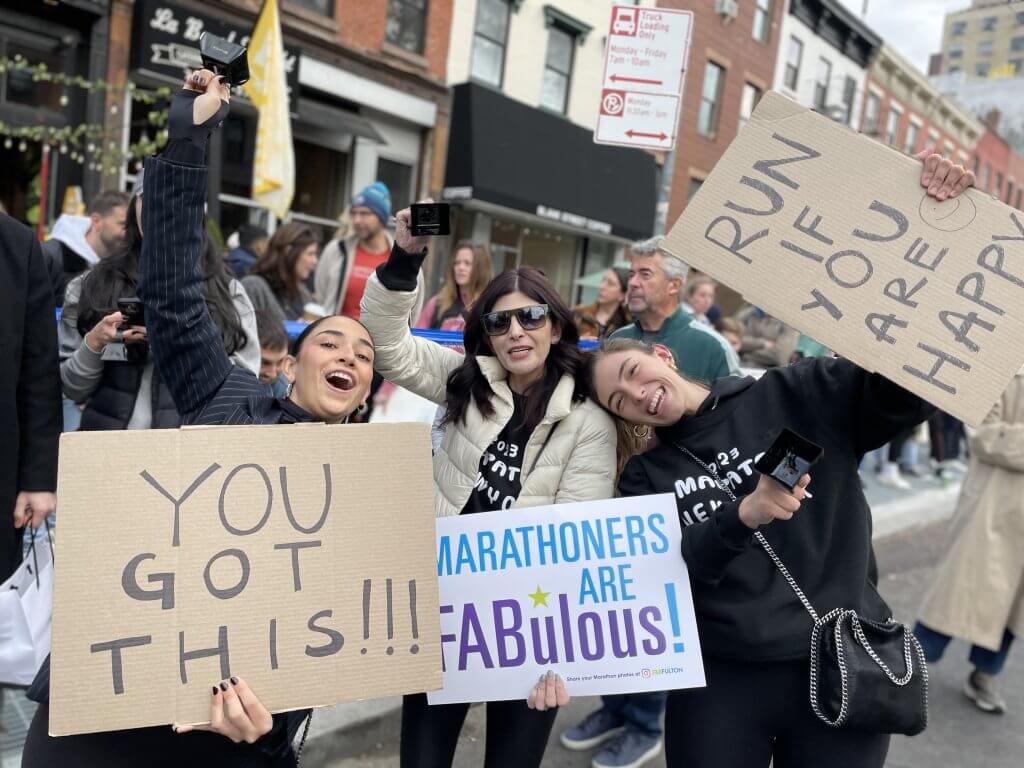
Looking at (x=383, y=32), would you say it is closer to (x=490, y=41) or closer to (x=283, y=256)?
(x=490, y=41)

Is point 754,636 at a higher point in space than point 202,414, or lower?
lower

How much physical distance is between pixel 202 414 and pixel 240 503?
51 cm

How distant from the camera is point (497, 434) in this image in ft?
7.34

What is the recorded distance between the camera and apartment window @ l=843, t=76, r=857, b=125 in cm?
2286

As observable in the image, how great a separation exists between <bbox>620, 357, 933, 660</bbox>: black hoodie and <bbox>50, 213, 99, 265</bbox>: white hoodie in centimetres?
343

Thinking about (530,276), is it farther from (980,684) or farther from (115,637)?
(980,684)

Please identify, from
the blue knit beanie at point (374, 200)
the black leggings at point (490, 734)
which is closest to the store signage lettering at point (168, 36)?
the blue knit beanie at point (374, 200)

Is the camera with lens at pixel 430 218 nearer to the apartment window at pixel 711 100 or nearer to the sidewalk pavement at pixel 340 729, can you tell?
the sidewalk pavement at pixel 340 729

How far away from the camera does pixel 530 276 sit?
7.69 ft

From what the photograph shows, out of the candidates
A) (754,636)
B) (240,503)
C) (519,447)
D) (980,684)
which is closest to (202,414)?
(240,503)

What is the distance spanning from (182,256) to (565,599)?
1345 mm

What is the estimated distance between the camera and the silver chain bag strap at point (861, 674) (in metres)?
1.85

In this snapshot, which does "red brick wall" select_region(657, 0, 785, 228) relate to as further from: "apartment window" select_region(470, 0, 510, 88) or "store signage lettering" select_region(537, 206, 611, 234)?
"apartment window" select_region(470, 0, 510, 88)

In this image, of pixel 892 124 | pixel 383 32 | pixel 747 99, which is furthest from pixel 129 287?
pixel 892 124
